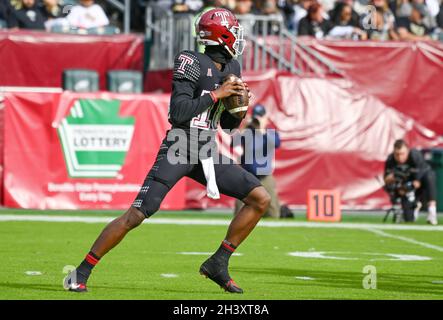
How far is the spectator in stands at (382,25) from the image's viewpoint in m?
22.3

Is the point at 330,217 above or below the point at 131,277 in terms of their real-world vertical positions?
below

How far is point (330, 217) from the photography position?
17.2m

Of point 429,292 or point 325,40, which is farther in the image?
point 325,40

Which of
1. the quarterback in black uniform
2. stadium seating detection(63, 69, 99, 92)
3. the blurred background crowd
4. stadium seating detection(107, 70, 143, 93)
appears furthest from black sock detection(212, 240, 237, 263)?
the blurred background crowd

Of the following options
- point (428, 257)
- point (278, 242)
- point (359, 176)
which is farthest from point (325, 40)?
point (428, 257)

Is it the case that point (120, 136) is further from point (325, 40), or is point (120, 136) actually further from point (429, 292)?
point (429, 292)

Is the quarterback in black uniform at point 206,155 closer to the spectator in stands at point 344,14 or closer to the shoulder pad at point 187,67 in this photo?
the shoulder pad at point 187,67

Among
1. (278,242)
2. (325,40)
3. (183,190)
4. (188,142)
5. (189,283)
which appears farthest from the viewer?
(325,40)

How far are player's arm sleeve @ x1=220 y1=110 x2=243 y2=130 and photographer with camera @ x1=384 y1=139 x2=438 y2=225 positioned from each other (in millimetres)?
8968

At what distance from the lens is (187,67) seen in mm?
8008

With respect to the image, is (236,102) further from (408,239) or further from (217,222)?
(217,222)

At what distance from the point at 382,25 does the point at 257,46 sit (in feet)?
10.9

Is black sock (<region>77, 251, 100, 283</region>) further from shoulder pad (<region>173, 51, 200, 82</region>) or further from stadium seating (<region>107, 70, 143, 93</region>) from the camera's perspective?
stadium seating (<region>107, 70, 143, 93</region>)
